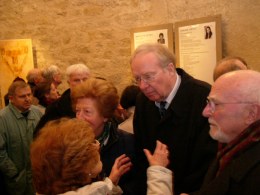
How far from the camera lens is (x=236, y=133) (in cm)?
154

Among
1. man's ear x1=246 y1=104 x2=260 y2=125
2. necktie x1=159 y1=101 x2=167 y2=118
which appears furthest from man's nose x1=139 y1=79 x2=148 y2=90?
man's ear x1=246 y1=104 x2=260 y2=125

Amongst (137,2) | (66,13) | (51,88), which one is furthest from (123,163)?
(66,13)

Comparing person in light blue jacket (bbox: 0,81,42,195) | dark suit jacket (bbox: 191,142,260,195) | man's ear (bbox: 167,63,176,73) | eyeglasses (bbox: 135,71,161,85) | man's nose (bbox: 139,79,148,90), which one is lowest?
person in light blue jacket (bbox: 0,81,42,195)

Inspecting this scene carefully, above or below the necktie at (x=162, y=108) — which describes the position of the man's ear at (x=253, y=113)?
above

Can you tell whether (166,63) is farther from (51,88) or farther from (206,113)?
(51,88)

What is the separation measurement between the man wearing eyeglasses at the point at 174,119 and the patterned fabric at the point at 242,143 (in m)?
0.45

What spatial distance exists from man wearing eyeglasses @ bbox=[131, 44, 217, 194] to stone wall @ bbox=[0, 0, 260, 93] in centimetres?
249

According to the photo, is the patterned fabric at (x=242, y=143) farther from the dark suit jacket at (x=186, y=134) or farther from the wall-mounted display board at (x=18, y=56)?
the wall-mounted display board at (x=18, y=56)

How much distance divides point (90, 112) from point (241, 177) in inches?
45.9

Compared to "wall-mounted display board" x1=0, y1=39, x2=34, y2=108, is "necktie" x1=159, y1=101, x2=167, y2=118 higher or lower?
lower

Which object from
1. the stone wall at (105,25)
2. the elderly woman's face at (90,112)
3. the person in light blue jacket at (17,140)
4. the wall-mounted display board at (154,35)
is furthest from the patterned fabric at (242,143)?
the wall-mounted display board at (154,35)

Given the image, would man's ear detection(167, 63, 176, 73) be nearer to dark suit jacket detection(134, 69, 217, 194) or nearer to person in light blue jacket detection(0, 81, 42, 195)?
dark suit jacket detection(134, 69, 217, 194)

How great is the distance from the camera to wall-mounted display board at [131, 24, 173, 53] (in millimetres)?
4945

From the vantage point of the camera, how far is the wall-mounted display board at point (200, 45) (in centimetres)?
445
